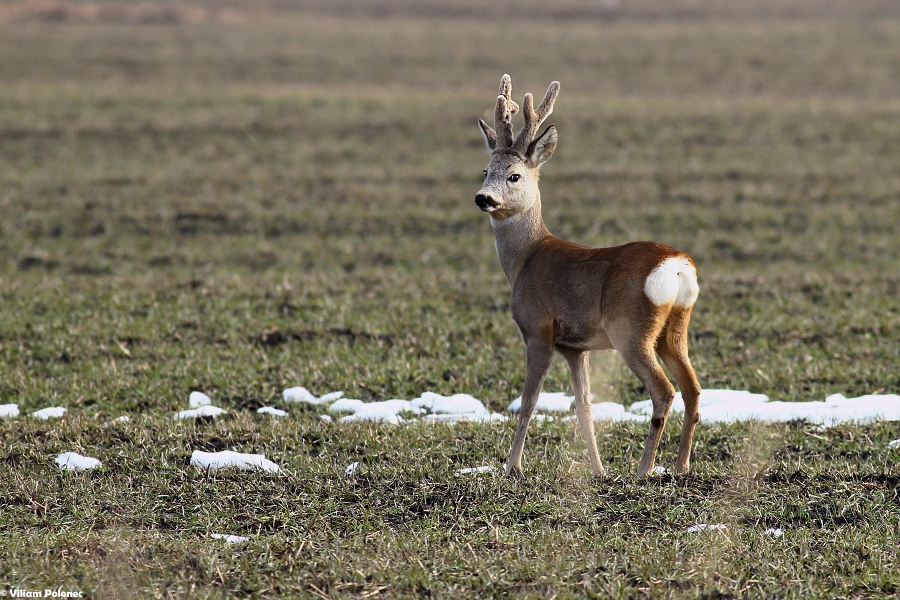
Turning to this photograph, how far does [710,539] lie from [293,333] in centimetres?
583

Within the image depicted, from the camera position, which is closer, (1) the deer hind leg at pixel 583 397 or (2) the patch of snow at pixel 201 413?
(1) the deer hind leg at pixel 583 397

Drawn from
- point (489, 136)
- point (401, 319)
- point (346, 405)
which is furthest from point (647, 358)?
point (401, 319)

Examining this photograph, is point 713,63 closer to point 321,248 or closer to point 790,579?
point 321,248

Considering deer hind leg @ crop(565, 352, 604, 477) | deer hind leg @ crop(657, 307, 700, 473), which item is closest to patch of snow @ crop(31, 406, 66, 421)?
deer hind leg @ crop(565, 352, 604, 477)

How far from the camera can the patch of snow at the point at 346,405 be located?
7859mm

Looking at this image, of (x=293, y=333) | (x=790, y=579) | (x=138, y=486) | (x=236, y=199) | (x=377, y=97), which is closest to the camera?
(x=790, y=579)

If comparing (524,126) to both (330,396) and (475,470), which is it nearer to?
(475,470)

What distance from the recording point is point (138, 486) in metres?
5.99

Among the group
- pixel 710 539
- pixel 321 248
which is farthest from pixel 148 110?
pixel 710 539

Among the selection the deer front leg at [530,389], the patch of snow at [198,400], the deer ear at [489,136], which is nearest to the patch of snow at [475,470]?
the deer front leg at [530,389]

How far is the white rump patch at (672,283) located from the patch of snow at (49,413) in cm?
457

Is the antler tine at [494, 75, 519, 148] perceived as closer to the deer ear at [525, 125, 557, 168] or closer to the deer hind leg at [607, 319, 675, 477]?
the deer ear at [525, 125, 557, 168]

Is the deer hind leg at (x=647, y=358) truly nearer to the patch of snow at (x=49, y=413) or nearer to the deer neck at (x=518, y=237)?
the deer neck at (x=518, y=237)

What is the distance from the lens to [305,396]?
8102mm
